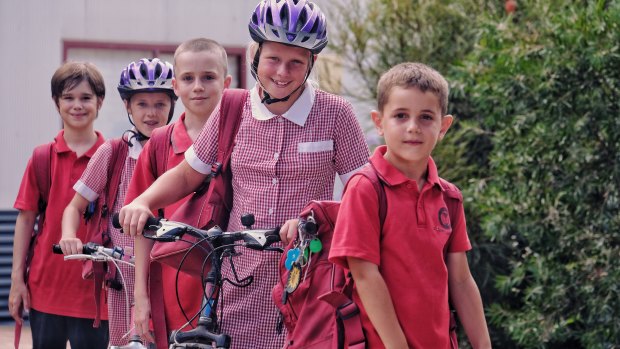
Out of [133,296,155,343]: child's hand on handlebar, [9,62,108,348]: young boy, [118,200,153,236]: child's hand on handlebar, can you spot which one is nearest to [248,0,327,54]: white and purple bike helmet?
[118,200,153,236]: child's hand on handlebar

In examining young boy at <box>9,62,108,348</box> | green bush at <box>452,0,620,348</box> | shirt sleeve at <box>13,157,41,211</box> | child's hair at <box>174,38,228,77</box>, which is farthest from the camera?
green bush at <box>452,0,620,348</box>

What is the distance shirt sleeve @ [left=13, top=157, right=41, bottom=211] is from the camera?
808cm

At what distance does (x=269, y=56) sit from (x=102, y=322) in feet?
10.3

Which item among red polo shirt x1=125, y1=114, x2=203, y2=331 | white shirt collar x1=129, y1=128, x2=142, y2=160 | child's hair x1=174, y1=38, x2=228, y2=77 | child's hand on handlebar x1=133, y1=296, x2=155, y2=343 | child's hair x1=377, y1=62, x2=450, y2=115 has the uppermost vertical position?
child's hair x1=174, y1=38, x2=228, y2=77

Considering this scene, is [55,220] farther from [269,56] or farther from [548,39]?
[548,39]

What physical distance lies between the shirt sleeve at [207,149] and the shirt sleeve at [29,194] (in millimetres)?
2905

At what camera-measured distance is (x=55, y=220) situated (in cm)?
805

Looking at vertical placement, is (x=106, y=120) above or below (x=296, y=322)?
above

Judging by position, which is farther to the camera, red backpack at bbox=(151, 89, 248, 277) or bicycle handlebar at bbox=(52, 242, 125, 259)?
bicycle handlebar at bbox=(52, 242, 125, 259)

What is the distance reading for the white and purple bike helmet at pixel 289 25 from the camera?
525 centimetres

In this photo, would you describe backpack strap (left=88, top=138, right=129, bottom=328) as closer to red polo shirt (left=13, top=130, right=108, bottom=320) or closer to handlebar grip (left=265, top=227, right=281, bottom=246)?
red polo shirt (left=13, top=130, right=108, bottom=320)

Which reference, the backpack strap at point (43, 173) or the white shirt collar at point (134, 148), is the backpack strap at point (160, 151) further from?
the backpack strap at point (43, 173)

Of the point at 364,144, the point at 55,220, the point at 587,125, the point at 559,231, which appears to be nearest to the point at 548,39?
the point at 587,125

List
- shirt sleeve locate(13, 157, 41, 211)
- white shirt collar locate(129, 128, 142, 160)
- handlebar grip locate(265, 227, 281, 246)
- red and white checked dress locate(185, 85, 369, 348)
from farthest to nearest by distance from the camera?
shirt sleeve locate(13, 157, 41, 211) < white shirt collar locate(129, 128, 142, 160) < red and white checked dress locate(185, 85, 369, 348) < handlebar grip locate(265, 227, 281, 246)
